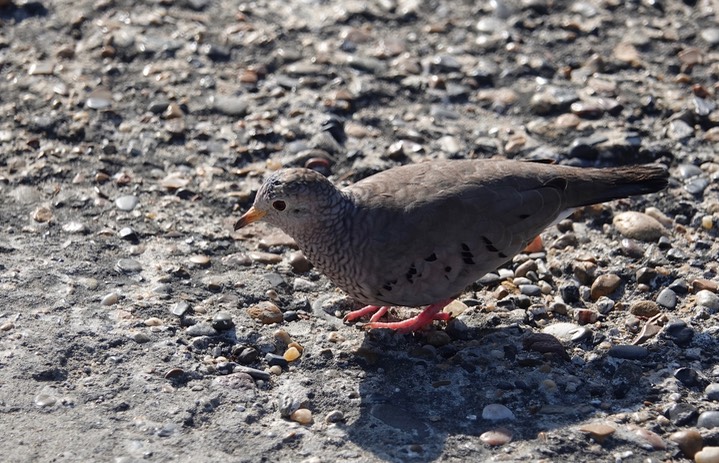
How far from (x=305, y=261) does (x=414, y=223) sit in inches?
39.4

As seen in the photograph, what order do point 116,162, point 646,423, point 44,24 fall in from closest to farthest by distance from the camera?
point 646,423 → point 116,162 → point 44,24

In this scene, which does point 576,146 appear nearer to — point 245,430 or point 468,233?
point 468,233

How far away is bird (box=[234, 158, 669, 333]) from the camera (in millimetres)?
5336

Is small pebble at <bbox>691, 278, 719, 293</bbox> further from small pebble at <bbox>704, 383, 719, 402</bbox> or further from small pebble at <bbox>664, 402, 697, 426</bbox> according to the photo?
small pebble at <bbox>664, 402, 697, 426</bbox>

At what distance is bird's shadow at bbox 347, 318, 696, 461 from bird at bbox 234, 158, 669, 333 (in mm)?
289

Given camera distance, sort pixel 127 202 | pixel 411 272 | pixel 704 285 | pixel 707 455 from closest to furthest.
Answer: pixel 707 455
pixel 411 272
pixel 704 285
pixel 127 202

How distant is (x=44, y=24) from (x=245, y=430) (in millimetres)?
5006

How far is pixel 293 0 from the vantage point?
28.8 ft

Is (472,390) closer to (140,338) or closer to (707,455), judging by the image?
(707,455)

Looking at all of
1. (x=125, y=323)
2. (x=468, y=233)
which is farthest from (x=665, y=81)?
(x=125, y=323)

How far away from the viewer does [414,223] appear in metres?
5.34

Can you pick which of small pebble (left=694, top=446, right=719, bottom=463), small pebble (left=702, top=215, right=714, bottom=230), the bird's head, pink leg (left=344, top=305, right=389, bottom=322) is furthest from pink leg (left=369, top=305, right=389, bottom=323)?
small pebble (left=702, top=215, right=714, bottom=230)

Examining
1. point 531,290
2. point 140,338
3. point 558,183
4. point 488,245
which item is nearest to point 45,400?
point 140,338

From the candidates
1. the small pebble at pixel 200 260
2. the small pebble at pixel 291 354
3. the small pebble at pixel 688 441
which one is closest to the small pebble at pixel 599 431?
the small pebble at pixel 688 441
